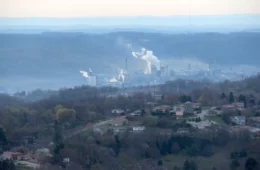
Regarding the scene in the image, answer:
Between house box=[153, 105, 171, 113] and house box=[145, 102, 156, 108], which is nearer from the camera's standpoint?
house box=[153, 105, 171, 113]

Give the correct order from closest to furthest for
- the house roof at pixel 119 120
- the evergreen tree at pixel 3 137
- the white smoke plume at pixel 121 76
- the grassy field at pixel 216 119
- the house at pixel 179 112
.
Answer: the evergreen tree at pixel 3 137 < the grassy field at pixel 216 119 < the house roof at pixel 119 120 < the house at pixel 179 112 < the white smoke plume at pixel 121 76

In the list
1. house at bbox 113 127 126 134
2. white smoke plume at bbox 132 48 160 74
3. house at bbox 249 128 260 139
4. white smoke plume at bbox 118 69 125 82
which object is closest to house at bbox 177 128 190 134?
house at bbox 113 127 126 134

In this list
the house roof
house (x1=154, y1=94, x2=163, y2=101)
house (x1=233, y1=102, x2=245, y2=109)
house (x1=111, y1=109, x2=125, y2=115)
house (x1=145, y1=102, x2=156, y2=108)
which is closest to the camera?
the house roof

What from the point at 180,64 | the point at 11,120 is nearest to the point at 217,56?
the point at 180,64

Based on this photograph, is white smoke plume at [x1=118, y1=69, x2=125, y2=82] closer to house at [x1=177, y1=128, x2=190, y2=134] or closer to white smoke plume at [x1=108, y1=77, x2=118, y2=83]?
white smoke plume at [x1=108, y1=77, x2=118, y2=83]

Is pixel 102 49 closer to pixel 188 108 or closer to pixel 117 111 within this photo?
pixel 117 111

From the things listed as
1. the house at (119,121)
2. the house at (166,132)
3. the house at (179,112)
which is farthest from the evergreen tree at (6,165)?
the house at (179,112)

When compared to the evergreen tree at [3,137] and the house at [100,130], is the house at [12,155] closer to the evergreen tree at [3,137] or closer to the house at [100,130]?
the evergreen tree at [3,137]
